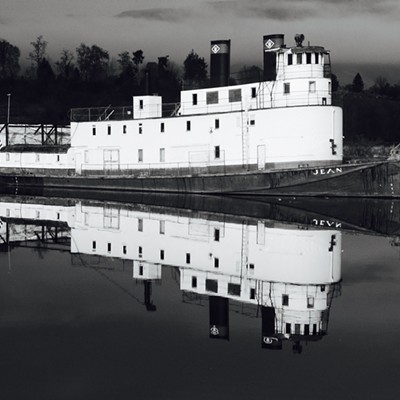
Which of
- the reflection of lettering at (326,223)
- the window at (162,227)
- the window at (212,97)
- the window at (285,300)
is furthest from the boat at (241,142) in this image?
the window at (285,300)

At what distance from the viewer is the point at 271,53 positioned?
123 feet

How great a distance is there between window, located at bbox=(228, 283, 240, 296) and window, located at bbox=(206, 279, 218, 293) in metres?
0.28

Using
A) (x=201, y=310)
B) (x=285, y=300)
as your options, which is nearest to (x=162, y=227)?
(x=285, y=300)

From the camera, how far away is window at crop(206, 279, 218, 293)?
16172 millimetres

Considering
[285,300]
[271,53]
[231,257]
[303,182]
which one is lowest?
[285,300]

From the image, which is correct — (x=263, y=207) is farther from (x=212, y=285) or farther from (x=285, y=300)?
(x=285, y=300)

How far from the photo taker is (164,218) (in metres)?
28.0

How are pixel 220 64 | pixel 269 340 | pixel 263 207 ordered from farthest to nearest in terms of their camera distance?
pixel 220 64, pixel 263 207, pixel 269 340

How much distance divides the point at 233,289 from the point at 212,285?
0.78m

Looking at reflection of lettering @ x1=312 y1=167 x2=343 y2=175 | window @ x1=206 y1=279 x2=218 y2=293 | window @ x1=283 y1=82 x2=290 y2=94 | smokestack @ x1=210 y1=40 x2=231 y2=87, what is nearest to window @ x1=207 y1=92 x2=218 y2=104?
smokestack @ x1=210 y1=40 x2=231 y2=87

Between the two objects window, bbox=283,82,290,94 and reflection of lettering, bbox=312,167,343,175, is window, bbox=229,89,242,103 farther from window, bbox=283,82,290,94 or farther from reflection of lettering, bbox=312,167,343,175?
reflection of lettering, bbox=312,167,343,175

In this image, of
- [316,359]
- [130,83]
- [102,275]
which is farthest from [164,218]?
[130,83]

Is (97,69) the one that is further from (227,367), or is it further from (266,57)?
(227,367)

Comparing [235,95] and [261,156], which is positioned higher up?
[235,95]
